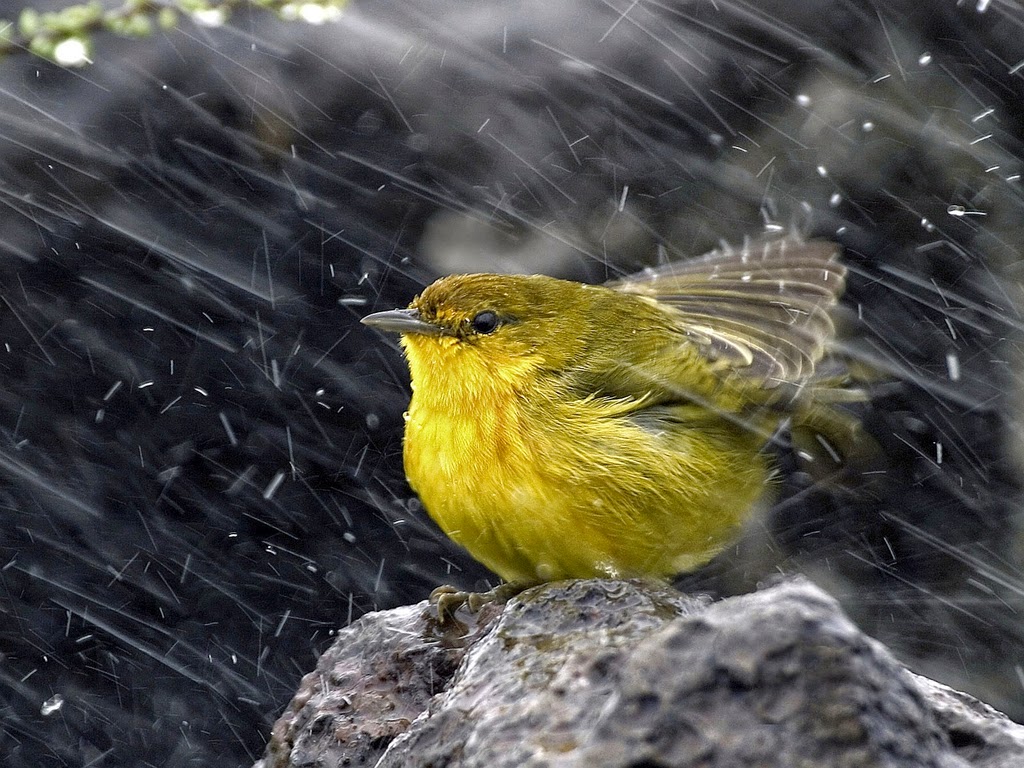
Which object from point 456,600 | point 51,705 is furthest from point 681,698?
point 51,705

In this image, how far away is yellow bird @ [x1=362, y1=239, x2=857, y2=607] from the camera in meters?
3.02

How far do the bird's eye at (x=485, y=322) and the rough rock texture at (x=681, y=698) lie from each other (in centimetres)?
123

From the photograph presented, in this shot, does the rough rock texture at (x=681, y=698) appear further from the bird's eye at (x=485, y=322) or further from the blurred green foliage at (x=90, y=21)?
the blurred green foliage at (x=90, y=21)

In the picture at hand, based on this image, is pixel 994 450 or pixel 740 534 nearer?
pixel 740 534

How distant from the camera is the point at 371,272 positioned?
5.42 meters

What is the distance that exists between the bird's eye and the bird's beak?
0.33 feet

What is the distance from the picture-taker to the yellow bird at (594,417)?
3020 millimetres

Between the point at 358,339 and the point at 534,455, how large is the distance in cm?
264

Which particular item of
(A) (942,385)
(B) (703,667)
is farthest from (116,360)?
(B) (703,667)

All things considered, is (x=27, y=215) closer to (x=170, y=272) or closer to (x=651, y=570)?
(x=170, y=272)

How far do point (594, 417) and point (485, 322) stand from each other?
1.53ft

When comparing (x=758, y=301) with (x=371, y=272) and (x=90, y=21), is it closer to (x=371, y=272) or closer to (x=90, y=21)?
(x=371, y=272)

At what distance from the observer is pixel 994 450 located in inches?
206

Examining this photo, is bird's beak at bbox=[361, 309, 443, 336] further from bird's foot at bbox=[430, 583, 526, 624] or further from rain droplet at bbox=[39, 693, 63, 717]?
rain droplet at bbox=[39, 693, 63, 717]
